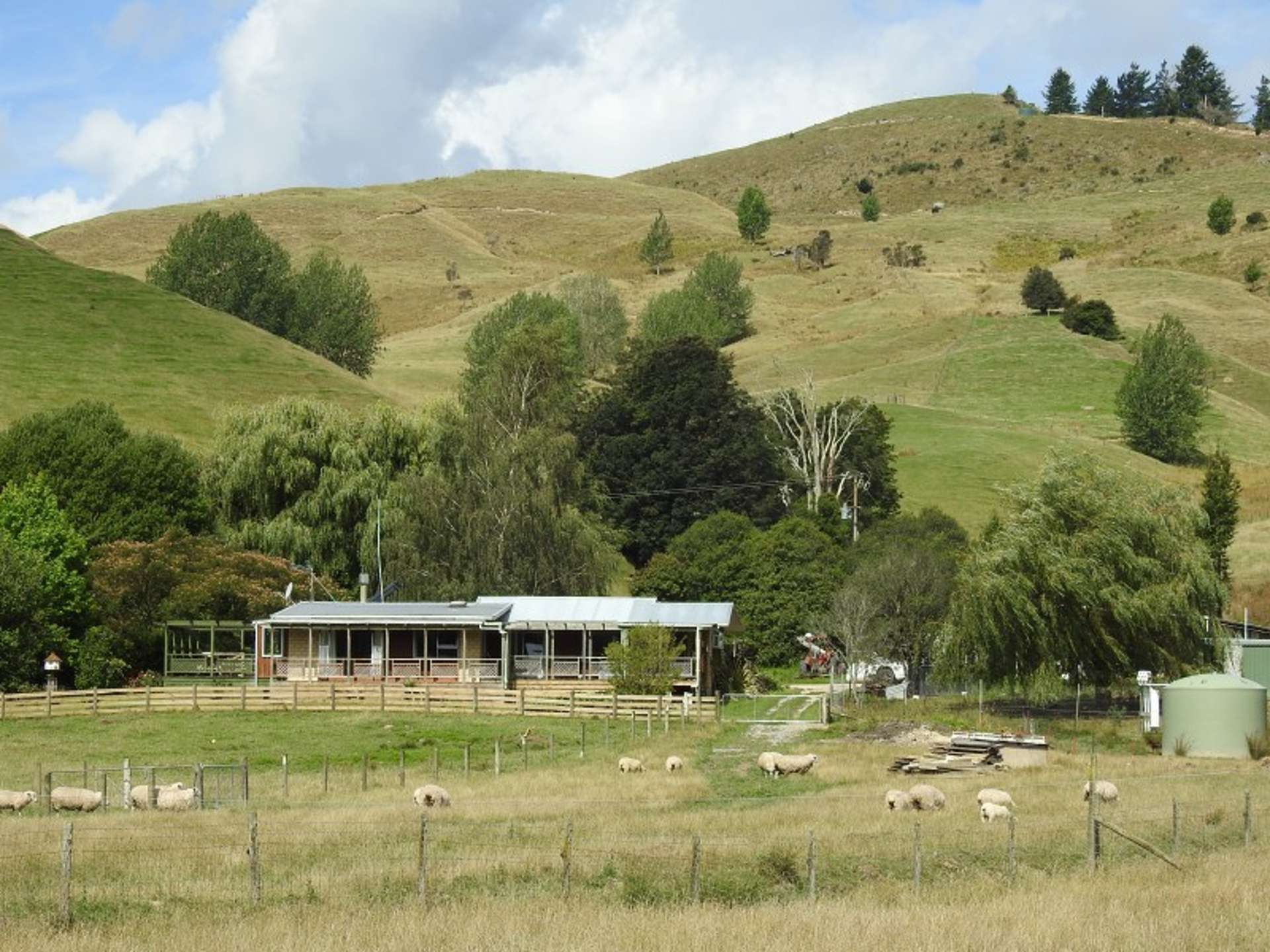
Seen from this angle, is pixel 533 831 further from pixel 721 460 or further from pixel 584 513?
pixel 721 460

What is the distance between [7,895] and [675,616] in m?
44.3

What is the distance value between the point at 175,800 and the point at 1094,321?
12739 cm

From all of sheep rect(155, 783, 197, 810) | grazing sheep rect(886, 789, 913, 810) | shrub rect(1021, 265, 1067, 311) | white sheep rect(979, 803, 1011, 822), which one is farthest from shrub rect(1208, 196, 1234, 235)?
sheep rect(155, 783, 197, 810)

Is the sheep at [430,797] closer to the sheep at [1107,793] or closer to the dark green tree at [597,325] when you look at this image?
the sheep at [1107,793]

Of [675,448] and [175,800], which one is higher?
[675,448]

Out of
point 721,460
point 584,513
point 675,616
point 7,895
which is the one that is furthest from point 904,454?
point 7,895

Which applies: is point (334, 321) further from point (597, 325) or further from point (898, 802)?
point (898, 802)

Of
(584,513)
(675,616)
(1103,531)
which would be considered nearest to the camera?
(1103,531)

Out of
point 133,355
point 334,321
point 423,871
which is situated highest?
point 334,321

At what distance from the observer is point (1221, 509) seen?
278ft

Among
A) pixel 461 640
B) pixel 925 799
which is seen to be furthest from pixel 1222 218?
pixel 925 799

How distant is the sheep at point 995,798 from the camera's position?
108 ft

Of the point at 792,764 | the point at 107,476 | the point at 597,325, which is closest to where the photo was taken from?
the point at 792,764

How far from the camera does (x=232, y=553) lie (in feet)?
240
